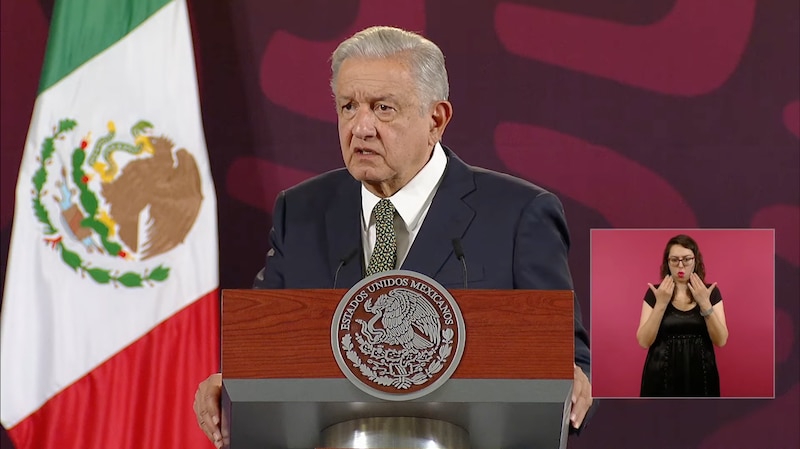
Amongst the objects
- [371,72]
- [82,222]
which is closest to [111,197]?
[82,222]

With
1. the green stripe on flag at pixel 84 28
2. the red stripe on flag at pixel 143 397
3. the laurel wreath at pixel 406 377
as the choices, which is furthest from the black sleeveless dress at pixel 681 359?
the laurel wreath at pixel 406 377

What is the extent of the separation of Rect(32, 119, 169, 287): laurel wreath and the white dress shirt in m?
1.57

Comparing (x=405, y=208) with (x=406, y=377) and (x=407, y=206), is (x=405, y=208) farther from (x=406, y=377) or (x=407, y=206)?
(x=406, y=377)

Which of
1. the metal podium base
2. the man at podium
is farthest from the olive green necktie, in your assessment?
the metal podium base

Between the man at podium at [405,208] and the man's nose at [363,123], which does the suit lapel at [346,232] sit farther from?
the man's nose at [363,123]

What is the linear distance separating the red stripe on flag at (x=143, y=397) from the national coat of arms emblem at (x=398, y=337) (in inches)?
86.7

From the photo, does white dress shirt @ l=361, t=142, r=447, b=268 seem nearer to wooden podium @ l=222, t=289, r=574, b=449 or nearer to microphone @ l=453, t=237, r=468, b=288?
microphone @ l=453, t=237, r=468, b=288

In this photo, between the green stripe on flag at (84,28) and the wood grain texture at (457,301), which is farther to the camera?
the green stripe on flag at (84,28)

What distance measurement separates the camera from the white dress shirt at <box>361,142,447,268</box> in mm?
2191

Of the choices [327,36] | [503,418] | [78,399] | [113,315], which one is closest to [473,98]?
[327,36]

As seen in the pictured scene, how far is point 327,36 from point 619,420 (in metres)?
1.62

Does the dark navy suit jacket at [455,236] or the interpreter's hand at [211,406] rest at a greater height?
the dark navy suit jacket at [455,236]

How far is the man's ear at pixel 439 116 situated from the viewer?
225cm

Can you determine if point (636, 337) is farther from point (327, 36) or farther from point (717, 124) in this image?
point (327, 36)
